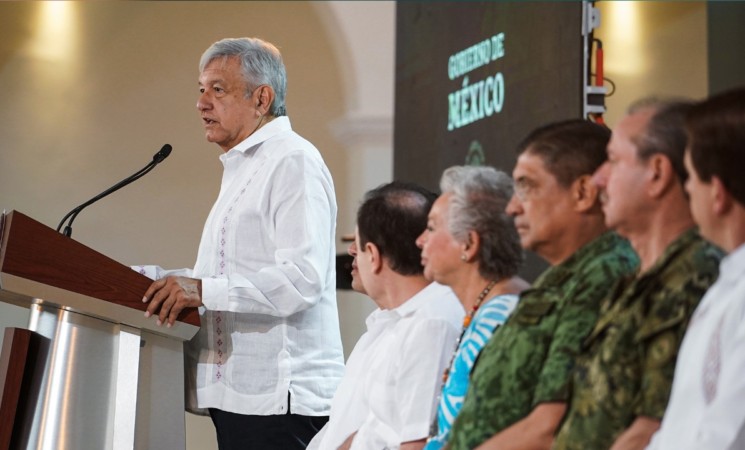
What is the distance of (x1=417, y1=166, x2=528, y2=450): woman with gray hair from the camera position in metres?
2.44

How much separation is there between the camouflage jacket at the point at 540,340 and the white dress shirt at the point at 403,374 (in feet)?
1.32

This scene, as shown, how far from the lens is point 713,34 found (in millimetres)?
8555

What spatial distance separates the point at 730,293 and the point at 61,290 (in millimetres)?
1833

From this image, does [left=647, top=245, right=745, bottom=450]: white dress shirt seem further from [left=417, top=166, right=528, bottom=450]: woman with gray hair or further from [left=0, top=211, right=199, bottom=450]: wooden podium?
[left=0, top=211, right=199, bottom=450]: wooden podium

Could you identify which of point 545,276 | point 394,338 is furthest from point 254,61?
point 545,276

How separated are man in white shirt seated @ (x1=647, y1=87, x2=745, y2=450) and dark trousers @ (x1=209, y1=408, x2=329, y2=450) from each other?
171cm

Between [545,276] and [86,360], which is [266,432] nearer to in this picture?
[86,360]

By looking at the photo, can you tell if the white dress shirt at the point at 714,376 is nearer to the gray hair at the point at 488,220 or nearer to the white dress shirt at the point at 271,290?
the gray hair at the point at 488,220

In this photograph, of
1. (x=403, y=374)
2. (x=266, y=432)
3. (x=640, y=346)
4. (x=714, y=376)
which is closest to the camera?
(x=714, y=376)

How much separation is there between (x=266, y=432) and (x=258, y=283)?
1.26 feet

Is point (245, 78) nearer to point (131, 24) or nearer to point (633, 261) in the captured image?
point (633, 261)

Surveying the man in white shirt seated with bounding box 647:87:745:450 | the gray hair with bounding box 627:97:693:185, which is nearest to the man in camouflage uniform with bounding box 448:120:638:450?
the gray hair with bounding box 627:97:693:185

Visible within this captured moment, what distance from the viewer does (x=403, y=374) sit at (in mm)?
2652

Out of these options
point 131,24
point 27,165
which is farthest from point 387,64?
point 27,165
